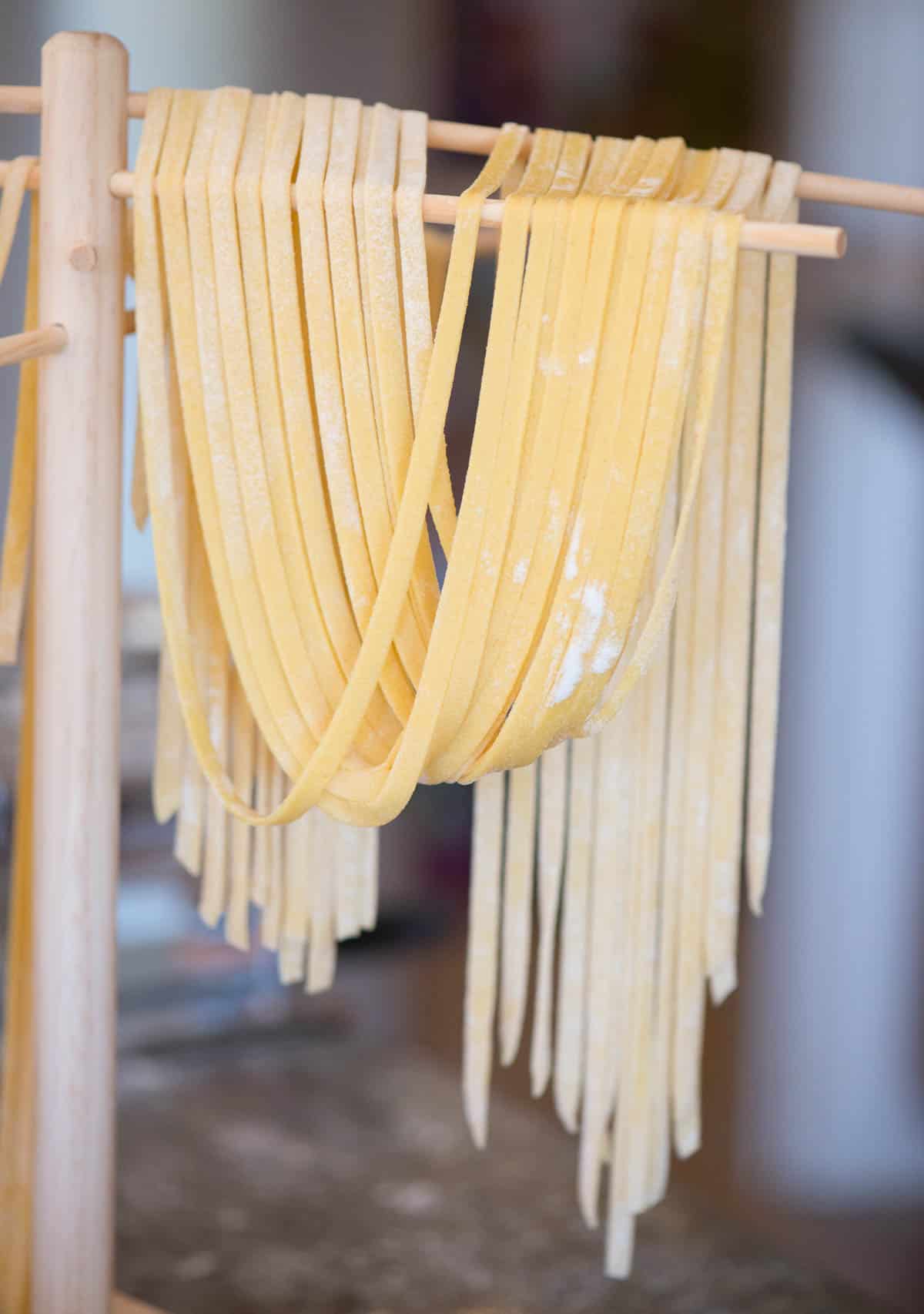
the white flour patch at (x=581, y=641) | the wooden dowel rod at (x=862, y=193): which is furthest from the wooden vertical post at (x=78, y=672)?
the wooden dowel rod at (x=862, y=193)

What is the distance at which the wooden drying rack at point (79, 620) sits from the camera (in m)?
1.30

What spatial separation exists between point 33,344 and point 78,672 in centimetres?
30

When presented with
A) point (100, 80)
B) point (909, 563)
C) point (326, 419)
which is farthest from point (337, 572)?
point (909, 563)

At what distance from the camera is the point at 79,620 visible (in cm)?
135

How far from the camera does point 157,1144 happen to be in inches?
107

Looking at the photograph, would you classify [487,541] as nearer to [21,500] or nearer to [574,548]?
[574,548]

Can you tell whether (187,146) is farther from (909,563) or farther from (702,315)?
(909,563)

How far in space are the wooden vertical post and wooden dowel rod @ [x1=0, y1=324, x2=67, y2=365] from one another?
0.04ft

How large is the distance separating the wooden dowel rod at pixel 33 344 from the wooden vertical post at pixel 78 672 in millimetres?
13

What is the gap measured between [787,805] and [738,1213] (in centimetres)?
70

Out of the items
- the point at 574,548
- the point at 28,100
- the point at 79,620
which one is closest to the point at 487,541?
the point at 574,548

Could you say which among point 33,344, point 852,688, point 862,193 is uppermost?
point 862,193

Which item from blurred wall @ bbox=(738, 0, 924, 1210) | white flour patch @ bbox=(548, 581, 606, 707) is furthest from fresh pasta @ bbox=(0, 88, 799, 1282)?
blurred wall @ bbox=(738, 0, 924, 1210)

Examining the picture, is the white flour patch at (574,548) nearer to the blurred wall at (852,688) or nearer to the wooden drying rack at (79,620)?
the wooden drying rack at (79,620)
